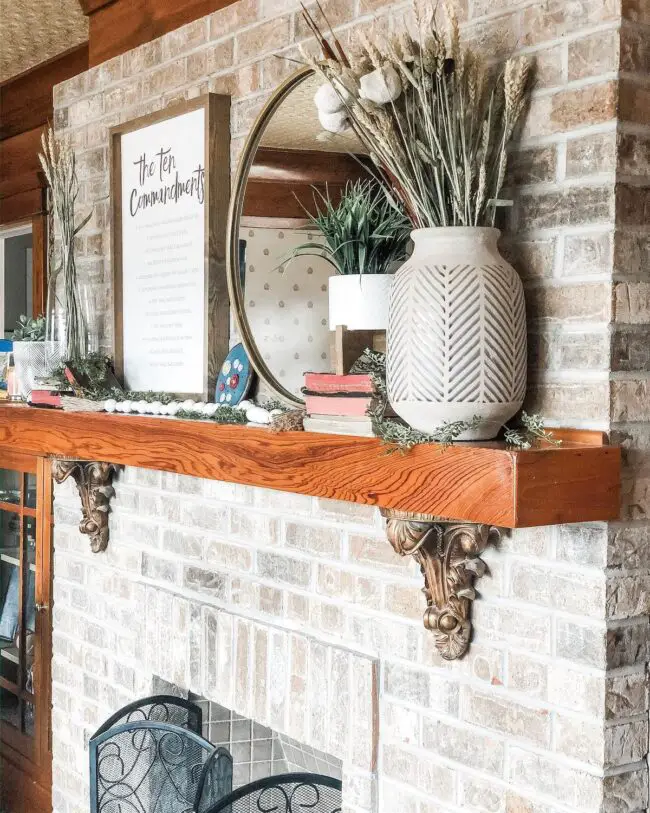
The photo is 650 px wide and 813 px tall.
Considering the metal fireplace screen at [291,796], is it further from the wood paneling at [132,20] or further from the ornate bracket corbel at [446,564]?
the wood paneling at [132,20]

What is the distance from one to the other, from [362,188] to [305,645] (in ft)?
3.14

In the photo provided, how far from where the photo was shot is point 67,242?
2.92 metres

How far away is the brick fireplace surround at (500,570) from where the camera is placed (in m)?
1.58

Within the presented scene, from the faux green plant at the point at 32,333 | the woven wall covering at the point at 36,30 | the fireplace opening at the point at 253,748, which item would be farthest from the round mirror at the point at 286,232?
the woven wall covering at the point at 36,30

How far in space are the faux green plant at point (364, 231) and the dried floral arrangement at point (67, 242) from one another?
45.5 inches

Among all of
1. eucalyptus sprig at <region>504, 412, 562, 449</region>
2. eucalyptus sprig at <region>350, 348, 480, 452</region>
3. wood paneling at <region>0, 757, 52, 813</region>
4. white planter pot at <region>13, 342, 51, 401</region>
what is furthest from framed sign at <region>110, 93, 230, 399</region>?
wood paneling at <region>0, 757, 52, 813</region>

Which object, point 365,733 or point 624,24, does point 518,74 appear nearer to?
point 624,24

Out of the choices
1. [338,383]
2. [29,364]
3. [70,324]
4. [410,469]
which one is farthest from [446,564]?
[29,364]

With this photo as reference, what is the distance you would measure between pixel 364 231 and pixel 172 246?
2.74ft

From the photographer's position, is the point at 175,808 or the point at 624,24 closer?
the point at 624,24

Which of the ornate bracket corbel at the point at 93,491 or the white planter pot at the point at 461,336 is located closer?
Answer: the white planter pot at the point at 461,336

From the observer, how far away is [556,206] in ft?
5.40

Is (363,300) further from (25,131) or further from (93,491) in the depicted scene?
(25,131)

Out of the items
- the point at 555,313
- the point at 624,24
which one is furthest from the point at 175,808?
the point at 624,24
